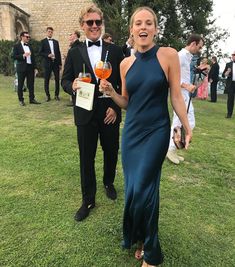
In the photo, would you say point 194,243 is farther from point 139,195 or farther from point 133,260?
point 139,195

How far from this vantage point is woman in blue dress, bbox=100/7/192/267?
2.89 metres

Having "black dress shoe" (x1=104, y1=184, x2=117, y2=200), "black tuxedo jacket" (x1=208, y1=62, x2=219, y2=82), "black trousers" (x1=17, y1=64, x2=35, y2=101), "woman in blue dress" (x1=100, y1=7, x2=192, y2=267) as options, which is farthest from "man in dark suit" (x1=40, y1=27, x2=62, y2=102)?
"black tuxedo jacket" (x1=208, y1=62, x2=219, y2=82)

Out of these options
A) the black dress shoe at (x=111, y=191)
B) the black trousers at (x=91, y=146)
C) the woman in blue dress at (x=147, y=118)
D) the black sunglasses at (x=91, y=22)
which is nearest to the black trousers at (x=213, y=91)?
the black dress shoe at (x=111, y=191)

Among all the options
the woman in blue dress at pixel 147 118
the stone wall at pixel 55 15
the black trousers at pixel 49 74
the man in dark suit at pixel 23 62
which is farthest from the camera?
the stone wall at pixel 55 15

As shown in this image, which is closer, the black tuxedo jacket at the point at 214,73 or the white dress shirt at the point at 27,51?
the white dress shirt at the point at 27,51

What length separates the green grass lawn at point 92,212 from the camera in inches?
132

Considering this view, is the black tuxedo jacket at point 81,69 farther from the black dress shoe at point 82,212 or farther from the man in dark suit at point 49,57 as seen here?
the man in dark suit at point 49,57

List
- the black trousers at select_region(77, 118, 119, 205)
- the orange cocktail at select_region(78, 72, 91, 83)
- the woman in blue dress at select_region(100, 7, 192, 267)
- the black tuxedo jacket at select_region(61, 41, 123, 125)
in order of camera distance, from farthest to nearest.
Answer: the black trousers at select_region(77, 118, 119, 205) → the black tuxedo jacket at select_region(61, 41, 123, 125) → the orange cocktail at select_region(78, 72, 91, 83) → the woman in blue dress at select_region(100, 7, 192, 267)

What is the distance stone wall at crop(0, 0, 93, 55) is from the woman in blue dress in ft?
70.7

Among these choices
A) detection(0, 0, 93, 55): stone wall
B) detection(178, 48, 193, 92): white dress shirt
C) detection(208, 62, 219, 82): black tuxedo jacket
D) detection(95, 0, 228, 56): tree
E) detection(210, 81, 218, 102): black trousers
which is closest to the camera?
detection(178, 48, 193, 92): white dress shirt

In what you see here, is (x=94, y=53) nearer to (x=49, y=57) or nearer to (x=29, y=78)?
(x=29, y=78)

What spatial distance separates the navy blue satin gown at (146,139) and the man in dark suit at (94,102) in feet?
2.88

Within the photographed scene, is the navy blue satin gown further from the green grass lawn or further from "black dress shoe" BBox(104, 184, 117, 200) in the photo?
"black dress shoe" BBox(104, 184, 117, 200)

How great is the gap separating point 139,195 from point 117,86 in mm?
1557
